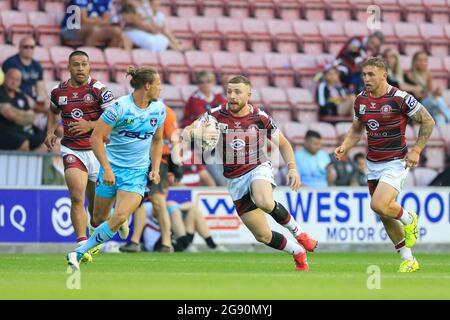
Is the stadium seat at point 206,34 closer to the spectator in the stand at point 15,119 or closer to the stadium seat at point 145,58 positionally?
the stadium seat at point 145,58

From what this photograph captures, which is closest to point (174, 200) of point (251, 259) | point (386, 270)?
point (251, 259)

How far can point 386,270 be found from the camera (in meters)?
14.1

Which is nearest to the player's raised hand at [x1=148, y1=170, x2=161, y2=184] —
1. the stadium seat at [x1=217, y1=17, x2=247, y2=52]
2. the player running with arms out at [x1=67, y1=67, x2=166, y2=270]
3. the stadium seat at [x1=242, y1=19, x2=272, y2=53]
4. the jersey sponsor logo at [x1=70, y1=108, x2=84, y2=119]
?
the player running with arms out at [x1=67, y1=67, x2=166, y2=270]

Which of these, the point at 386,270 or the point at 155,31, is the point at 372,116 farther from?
the point at 155,31

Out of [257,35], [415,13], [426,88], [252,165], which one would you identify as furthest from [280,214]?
[415,13]

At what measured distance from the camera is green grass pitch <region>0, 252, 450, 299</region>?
34.2 feet

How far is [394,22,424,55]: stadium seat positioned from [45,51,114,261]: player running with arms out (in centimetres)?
1157

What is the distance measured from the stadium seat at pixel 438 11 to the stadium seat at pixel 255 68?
15.1ft

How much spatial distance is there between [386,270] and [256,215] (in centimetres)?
169

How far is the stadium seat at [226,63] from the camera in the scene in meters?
23.0

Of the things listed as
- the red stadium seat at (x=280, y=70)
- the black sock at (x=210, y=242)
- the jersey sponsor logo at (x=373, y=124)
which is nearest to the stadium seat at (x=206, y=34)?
the red stadium seat at (x=280, y=70)

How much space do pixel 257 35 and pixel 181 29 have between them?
154 centimetres

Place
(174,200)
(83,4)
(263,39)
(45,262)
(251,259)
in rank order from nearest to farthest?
1. (45,262)
2. (251,259)
3. (174,200)
4. (83,4)
5. (263,39)

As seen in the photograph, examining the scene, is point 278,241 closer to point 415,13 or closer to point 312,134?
point 312,134
